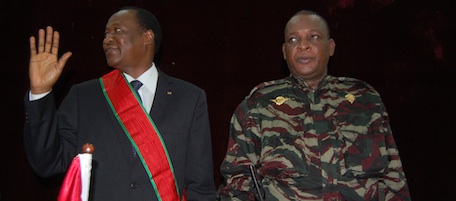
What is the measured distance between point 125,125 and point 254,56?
1.00 m

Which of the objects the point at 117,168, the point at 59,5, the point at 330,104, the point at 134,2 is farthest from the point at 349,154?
the point at 59,5

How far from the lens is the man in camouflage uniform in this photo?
1.90 m

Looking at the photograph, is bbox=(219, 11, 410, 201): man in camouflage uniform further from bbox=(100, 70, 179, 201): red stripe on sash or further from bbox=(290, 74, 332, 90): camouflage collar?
bbox=(100, 70, 179, 201): red stripe on sash

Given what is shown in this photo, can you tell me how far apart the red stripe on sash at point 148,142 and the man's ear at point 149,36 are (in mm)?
286

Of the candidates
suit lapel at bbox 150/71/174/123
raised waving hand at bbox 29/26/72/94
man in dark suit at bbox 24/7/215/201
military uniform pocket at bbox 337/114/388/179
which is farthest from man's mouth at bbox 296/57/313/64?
raised waving hand at bbox 29/26/72/94

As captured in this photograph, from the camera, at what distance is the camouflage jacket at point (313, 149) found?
190 cm

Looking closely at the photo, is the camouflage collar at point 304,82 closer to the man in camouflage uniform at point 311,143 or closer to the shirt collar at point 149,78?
the man in camouflage uniform at point 311,143

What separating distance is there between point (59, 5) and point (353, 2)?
154 centimetres

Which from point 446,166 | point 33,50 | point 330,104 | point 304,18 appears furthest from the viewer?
point 446,166

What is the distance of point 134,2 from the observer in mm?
2816

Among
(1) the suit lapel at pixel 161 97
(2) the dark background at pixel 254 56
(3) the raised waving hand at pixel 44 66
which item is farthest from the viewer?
(2) the dark background at pixel 254 56

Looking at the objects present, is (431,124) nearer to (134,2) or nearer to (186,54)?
(186,54)

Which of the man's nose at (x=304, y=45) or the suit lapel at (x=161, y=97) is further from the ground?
the man's nose at (x=304, y=45)

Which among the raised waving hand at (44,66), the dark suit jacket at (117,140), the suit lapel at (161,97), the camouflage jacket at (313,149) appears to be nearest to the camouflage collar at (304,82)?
the camouflage jacket at (313,149)
